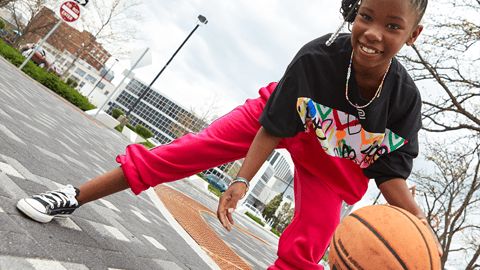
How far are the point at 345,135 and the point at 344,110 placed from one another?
180 millimetres

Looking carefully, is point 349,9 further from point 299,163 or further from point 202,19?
point 202,19

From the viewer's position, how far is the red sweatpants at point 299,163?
2.25 m

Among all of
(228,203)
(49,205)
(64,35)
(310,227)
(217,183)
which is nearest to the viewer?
(228,203)

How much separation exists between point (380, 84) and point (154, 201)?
14.7 feet

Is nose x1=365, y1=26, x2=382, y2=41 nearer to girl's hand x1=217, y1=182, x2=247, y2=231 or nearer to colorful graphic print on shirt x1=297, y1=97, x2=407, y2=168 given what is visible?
colorful graphic print on shirt x1=297, y1=97, x2=407, y2=168

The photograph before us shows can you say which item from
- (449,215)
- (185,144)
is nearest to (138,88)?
(449,215)

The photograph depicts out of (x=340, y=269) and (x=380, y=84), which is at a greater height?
(x=380, y=84)

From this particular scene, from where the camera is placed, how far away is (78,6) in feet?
40.5

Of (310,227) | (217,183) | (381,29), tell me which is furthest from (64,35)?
(381,29)

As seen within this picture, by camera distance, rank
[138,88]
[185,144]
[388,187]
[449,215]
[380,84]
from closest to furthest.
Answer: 1. [380,84]
2. [388,187]
3. [185,144]
4. [449,215]
5. [138,88]

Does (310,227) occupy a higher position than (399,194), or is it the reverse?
(399,194)

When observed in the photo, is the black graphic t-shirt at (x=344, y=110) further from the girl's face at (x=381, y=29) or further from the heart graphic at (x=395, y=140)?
the girl's face at (x=381, y=29)

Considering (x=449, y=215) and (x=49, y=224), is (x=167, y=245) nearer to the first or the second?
(x=49, y=224)

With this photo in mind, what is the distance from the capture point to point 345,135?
2168 millimetres
